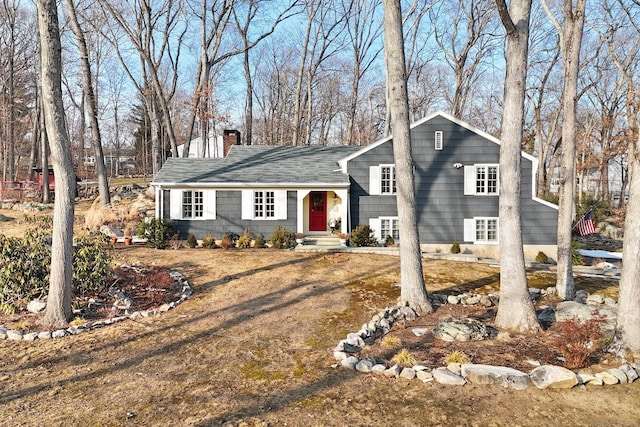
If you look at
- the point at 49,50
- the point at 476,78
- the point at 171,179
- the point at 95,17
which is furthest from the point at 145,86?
the point at 476,78

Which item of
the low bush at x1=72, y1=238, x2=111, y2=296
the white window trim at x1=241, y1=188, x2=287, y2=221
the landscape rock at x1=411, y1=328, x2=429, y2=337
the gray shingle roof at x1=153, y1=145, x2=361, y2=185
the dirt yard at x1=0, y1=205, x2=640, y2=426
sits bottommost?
the dirt yard at x1=0, y1=205, x2=640, y2=426

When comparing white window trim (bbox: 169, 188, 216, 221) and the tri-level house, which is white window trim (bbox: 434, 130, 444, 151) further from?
white window trim (bbox: 169, 188, 216, 221)

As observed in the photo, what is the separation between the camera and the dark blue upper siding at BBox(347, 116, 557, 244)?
1638cm

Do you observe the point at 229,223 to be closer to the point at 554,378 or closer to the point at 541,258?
the point at 541,258

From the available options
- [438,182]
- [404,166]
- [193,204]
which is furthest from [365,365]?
[193,204]

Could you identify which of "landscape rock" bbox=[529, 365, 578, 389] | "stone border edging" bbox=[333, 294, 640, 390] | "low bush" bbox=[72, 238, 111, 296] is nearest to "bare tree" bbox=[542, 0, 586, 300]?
"stone border edging" bbox=[333, 294, 640, 390]

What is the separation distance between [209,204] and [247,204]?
159 cm

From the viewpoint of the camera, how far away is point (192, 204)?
16812mm

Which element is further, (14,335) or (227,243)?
(227,243)

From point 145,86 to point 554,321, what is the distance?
26.4 m

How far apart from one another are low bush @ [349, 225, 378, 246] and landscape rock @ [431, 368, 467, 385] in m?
10.3

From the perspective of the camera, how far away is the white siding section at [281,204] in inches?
661

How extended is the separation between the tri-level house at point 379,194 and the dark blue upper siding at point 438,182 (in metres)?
0.04

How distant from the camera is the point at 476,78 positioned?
1196 inches
